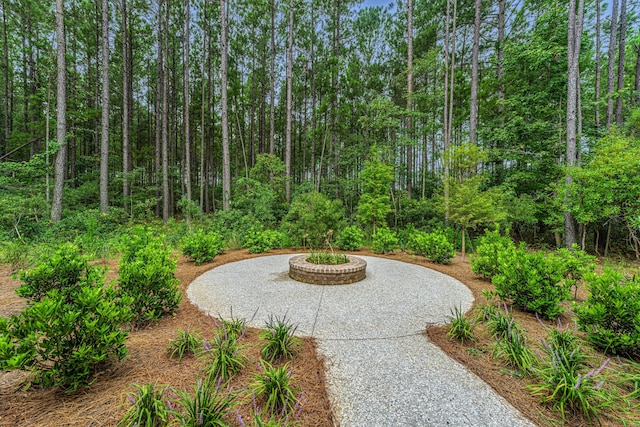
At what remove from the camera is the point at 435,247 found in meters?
A: 6.02

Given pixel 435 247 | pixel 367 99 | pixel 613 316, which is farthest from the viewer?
pixel 367 99

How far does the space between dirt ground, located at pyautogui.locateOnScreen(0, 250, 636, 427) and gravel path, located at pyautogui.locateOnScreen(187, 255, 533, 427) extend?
11 centimetres

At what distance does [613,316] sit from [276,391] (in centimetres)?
296

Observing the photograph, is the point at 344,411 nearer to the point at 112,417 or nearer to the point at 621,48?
the point at 112,417

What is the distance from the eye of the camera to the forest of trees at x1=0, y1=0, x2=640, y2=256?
281 inches

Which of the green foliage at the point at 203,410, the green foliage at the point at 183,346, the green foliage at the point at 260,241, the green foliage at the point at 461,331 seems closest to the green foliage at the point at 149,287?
the green foliage at the point at 183,346

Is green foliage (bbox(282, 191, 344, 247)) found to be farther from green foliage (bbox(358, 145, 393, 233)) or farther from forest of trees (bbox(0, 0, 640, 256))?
forest of trees (bbox(0, 0, 640, 256))

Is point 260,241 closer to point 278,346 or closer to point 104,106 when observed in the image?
point 278,346

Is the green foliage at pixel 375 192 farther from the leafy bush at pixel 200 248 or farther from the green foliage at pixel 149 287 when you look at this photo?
A: the green foliage at pixel 149 287

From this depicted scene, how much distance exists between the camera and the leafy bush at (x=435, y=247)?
19.3ft

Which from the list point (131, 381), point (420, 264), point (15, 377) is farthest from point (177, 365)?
point (420, 264)

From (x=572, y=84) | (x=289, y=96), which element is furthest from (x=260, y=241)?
(x=572, y=84)

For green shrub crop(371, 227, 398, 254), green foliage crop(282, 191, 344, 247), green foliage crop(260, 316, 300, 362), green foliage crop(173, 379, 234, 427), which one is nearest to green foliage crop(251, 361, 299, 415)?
green foliage crop(173, 379, 234, 427)

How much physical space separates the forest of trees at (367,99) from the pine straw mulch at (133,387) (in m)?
5.98
